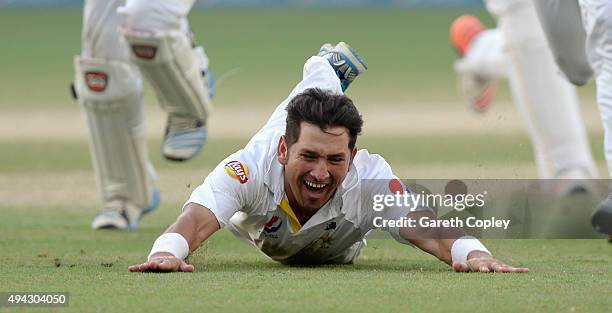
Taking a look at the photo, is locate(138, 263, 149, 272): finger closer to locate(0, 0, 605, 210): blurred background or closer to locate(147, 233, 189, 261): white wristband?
locate(147, 233, 189, 261): white wristband

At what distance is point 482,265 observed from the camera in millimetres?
5336

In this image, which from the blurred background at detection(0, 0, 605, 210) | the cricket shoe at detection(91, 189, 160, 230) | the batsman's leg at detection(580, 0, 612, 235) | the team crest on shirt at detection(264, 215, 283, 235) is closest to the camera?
the team crest on shirt at detection(264, 215, 283, 235)

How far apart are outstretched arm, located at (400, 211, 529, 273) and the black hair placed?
392mm

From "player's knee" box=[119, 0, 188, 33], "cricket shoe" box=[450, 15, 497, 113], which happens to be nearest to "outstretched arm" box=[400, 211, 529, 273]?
"player's knee" box=[119, 0, 188, 33]

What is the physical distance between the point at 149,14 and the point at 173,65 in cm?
36

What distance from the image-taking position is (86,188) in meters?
9.88

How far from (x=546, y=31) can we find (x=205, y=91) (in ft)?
6.04

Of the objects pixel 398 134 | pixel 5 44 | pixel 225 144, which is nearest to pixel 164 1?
pixel 225 144

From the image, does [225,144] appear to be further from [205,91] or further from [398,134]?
[205,91]

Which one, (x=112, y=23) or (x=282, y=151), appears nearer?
(x=282, y=151)

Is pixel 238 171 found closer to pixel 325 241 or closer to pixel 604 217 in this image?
pixel 325 241

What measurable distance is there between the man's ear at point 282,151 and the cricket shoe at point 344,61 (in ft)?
3.05

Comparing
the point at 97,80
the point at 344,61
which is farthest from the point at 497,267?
the point at 97,80

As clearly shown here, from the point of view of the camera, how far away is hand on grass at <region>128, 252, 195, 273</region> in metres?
5.21
